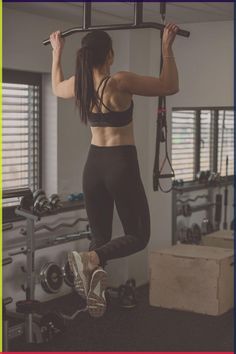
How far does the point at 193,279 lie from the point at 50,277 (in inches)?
43.5

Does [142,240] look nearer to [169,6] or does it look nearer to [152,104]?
[169,6]

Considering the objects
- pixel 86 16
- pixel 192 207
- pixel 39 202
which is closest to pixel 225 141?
pixel 192 207

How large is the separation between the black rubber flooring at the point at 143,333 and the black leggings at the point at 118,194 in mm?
2680

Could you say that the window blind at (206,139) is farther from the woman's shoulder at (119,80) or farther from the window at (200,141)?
the woman's shoulder at (119,80)

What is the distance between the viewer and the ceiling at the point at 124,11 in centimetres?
364

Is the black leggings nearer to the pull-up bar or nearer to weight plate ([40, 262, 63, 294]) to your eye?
the pull-up bar

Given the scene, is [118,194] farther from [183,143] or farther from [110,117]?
[183,143]

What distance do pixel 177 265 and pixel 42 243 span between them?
3.50 feet

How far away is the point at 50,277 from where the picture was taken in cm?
471

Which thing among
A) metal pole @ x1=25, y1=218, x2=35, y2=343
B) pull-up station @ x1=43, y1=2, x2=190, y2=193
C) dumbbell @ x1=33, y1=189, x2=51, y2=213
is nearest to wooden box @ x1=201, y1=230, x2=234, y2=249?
metal pole @ x1=25, y1=218, x2=35, y2=343

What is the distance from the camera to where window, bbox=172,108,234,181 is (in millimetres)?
5977

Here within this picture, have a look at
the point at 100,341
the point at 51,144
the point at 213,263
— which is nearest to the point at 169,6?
the point at 51,144

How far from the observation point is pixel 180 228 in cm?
619

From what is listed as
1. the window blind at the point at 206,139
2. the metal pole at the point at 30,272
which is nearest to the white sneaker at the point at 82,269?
the metal pole at the point at 30,272
